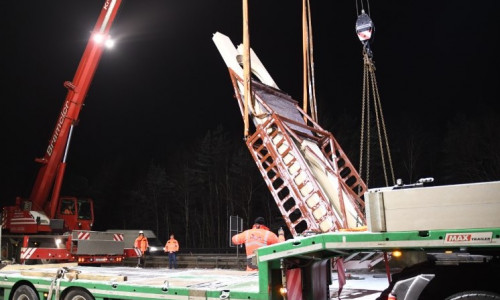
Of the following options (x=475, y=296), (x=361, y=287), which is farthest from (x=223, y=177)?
(x=475, y=296)

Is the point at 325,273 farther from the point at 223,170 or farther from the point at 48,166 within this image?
the point at 223,170

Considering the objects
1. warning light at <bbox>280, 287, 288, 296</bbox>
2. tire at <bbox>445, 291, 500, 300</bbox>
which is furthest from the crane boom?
tire at <bbox>445, 291, 500, 300</bbox>

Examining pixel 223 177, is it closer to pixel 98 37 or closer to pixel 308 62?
pixel 98 37

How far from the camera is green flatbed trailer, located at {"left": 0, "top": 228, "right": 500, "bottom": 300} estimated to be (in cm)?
361

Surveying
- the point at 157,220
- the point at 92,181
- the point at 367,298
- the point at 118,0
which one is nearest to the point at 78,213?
the point at 118,0

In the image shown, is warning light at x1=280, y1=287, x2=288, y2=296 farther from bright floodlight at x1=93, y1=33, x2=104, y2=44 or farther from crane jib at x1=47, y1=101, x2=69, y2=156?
bright floodlight at x1=93, y1=33, x2=104, y2=44

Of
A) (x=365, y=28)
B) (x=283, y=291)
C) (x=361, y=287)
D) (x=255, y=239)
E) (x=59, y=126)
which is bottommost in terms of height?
(x=361, y=287)

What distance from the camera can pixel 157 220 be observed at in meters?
42.4

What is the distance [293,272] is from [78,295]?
11.4 ft

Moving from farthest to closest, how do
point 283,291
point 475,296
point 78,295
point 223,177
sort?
point 223,177, point 78,295, point 283,291, point 475,296

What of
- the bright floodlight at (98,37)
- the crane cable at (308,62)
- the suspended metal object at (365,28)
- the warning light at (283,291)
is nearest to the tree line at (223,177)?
the bright floodlight at (98,37)

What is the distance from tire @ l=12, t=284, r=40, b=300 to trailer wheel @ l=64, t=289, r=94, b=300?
789mm

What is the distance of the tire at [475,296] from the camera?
347 centimetres

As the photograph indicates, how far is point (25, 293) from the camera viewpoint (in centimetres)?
708
